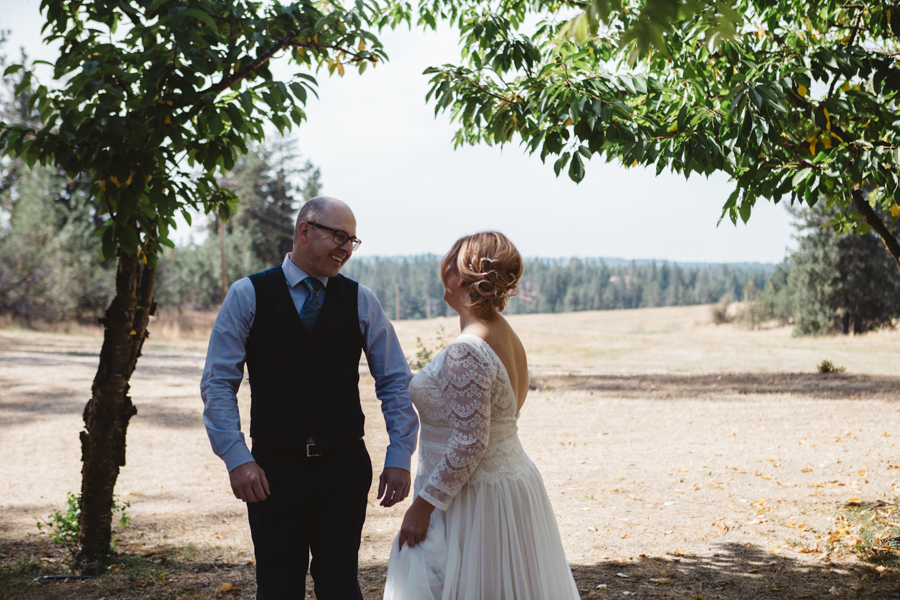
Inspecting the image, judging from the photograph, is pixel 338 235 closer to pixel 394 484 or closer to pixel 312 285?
pixel 312 285

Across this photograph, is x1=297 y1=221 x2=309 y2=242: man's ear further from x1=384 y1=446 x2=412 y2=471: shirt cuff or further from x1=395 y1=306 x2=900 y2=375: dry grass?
x1=395 y1=306 x2=900 y2=375: dry grass

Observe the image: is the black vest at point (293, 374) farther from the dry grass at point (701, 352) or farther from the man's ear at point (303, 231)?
the dry grass at point (701, 352)

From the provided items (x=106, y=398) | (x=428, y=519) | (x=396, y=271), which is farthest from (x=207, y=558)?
(x=396, y=271)

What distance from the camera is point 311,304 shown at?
8.89 ft

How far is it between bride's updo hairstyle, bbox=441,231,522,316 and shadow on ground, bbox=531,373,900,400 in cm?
1206

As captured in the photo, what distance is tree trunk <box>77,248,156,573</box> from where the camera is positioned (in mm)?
4121

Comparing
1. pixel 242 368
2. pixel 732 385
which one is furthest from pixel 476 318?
pixel 732 385

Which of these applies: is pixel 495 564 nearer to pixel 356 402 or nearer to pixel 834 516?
pixel 356 402

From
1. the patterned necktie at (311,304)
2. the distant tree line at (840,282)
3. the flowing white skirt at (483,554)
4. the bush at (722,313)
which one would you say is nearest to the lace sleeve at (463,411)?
the flowing white skirt at (483,554)

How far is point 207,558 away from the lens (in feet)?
16.5

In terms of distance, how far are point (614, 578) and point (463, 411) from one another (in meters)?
2.88

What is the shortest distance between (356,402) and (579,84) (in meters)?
1.98

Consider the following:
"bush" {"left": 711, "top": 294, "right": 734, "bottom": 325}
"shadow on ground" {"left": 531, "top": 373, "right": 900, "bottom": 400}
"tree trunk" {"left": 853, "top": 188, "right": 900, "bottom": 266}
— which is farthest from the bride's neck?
"bush" {"left": 711, "top": 294, "right": 734, "bottom": 325}

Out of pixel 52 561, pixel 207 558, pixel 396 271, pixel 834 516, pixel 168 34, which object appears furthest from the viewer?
pixel 396 271
